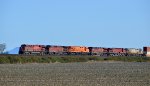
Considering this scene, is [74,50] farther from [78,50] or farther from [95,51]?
[95,51]

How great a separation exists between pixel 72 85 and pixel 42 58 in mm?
46010

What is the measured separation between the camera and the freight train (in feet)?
325

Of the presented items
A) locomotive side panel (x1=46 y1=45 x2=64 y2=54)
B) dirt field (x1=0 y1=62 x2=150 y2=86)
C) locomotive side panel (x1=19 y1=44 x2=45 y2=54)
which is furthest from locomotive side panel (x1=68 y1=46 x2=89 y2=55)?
dirt field (x1=0 y1=62 x2=150 y2=86)

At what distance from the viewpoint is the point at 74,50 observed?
107250 millimetres

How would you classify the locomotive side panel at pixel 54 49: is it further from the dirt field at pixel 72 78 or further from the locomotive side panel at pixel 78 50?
the dirt field at pixel 72 78

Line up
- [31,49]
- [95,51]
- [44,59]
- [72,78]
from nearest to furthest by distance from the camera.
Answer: [72,78]
[44,59]
[31,49]
[95,51]

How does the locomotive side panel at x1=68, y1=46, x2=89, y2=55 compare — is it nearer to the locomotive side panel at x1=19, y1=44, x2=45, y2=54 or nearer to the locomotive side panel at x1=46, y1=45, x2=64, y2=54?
the locomotive side panel at x1=46, y1=45, x2=64, y2=54

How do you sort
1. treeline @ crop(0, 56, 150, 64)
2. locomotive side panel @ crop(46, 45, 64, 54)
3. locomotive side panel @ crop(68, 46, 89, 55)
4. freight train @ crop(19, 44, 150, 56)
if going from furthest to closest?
locomotive side panel @ crop(68, 46, 89, 55) < locomotive side panel @ crop(46, 45, 64, 54) < freight train @ crop(19, 44, 150, 56) < treeline @ crop(0, 56, 150, 64)

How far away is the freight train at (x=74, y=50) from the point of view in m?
99.1

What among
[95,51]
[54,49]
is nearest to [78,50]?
[95,51]

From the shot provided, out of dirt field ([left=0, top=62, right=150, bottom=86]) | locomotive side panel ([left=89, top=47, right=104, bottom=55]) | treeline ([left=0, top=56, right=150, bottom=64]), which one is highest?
locomotive side panel ([left=89, top=47, right=104, bottom=55])

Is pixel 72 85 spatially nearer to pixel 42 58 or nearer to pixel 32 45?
pixel 42 58

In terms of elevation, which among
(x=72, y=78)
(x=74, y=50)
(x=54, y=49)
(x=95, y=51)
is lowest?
(x=72, y=78)

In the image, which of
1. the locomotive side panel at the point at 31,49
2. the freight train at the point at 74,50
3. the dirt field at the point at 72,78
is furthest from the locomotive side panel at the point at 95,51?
the dirt field at the point at 72,78
